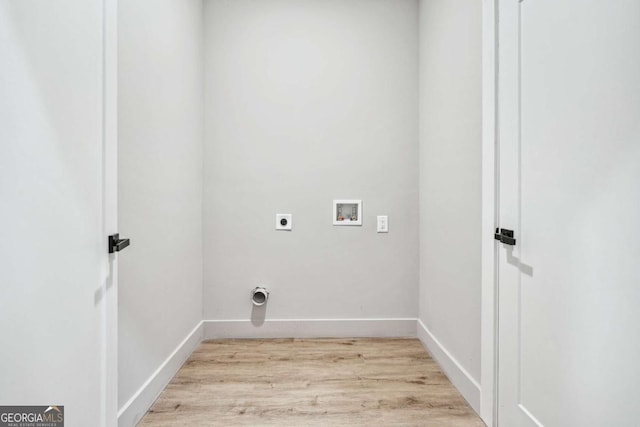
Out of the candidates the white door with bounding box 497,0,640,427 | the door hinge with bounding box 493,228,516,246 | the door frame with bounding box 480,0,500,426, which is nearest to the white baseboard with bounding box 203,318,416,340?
the door frame with bounding box 480,0,500,426

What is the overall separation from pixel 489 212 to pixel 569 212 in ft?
1.50

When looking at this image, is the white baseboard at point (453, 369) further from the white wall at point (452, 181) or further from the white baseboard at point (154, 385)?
the white baseboard at point (154, 385)

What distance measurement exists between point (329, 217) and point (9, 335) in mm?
2031

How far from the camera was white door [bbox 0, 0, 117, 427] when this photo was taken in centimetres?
80

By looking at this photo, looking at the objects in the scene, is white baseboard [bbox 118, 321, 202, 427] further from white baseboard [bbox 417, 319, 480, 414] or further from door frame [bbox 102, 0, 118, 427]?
white baseboard [bbox 417, 319, 480, 414]

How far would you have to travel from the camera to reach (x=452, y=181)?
2053mm

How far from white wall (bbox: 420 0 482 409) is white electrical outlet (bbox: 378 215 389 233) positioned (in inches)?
9.9

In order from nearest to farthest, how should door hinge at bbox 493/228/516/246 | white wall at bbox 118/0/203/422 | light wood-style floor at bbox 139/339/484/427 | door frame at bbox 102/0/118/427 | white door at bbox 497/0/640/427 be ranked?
white door at bbox 497/0/640/427, door frame at bbox 102/0/118/427, door hinge at bbox 493/228/516/246, white wall at bbox 118/0/203/422, light wood-style floor at bbox 139/339/484/427

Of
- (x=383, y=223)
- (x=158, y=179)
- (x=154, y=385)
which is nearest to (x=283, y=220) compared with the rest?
(x=383, y=223)

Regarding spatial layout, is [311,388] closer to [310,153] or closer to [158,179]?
[158,179]

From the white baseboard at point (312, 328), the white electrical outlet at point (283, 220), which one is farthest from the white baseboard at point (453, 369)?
the white electrical outlet at point (283, 220)

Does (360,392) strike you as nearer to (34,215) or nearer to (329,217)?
(329,217)

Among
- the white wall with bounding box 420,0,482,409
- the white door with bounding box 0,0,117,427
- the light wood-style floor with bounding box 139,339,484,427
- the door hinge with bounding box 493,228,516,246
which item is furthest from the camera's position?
the white wall with bounding box 420,0,482,409

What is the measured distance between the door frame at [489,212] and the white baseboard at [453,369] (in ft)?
0.30
